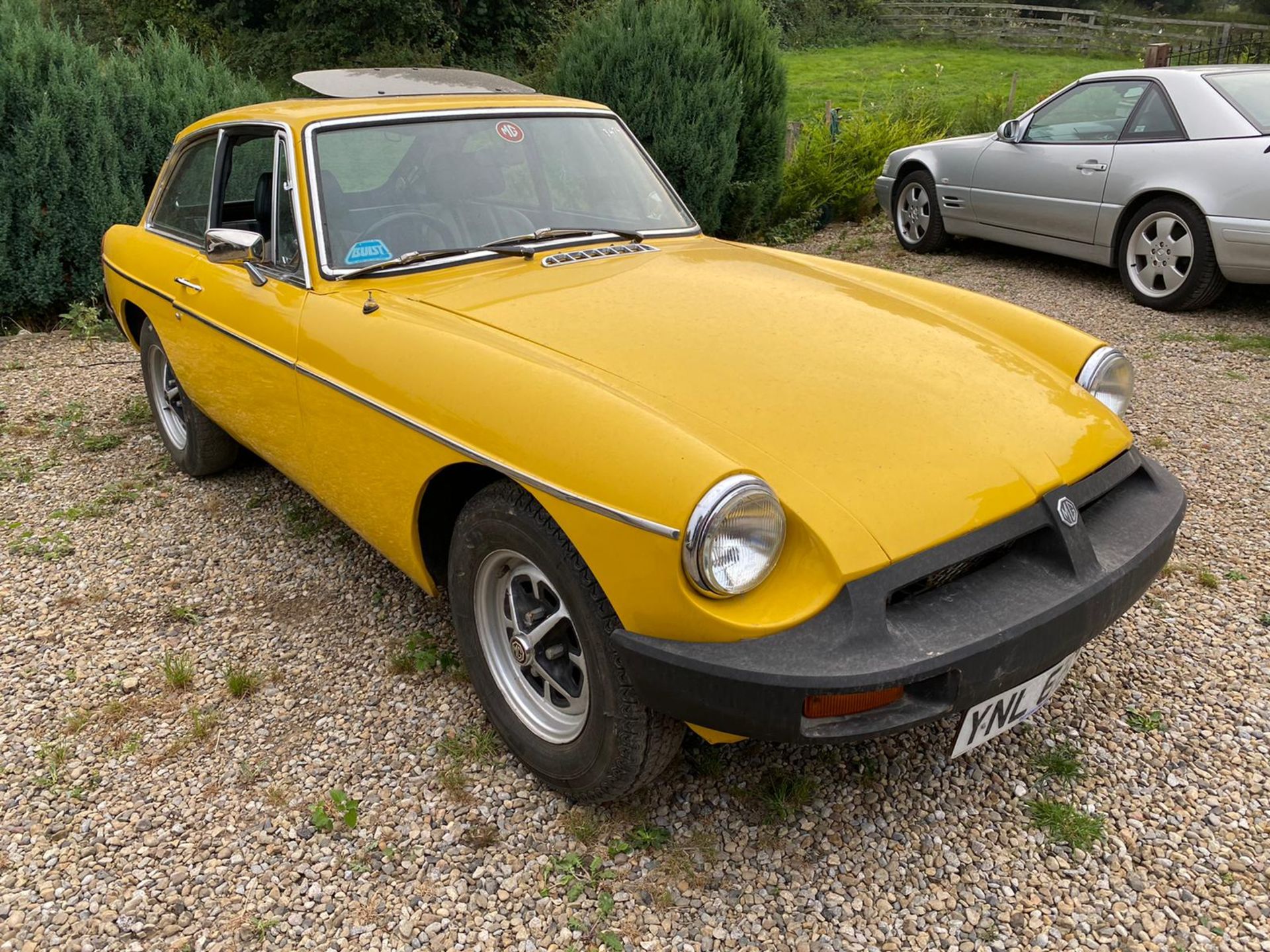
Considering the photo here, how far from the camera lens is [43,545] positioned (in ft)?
12.8

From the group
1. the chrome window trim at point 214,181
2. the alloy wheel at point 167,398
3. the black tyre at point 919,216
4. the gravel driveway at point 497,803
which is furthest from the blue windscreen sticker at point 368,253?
the black tyre at point 919,216

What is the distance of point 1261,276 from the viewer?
604cm

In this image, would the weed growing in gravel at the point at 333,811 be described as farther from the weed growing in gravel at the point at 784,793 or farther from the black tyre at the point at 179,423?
the black tyre at the point at 179,423

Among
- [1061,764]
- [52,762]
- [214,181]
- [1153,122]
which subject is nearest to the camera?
[1061,764]

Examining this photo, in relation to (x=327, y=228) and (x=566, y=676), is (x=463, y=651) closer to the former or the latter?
(x=566, y=676)

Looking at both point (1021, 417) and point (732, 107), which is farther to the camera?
point (732, 107)

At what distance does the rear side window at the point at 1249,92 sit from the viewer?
20.1 ft

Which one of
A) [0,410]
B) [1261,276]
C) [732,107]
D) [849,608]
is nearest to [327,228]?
[849,608]

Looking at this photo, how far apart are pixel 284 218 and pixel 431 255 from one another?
57 cm

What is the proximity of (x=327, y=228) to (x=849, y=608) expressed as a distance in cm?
210

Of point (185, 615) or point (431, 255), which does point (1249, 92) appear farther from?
point (185, 615)

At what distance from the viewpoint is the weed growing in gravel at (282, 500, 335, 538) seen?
3.93 meters

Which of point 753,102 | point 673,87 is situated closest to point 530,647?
point 673,87

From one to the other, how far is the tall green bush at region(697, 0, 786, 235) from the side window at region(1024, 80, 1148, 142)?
8.84ft
